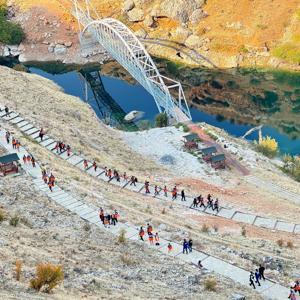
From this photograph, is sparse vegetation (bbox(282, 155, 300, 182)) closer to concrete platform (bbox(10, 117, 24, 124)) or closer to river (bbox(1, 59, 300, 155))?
river (bbox(1, 59, 300, 155))

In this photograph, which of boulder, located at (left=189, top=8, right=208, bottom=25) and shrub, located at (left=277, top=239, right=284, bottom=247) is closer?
shrub, located at (left=277, top=239, right=284, bottom=247)

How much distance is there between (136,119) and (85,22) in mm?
43837

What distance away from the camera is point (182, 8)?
4993 inches

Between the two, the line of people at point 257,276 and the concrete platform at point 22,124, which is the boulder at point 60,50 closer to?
the concrete platform at point 22,124

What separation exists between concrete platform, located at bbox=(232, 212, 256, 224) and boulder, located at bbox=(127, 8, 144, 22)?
9058 cm

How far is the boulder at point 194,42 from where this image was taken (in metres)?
120

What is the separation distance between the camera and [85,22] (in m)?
126

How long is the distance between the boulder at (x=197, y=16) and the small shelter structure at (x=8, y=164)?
84.6 m

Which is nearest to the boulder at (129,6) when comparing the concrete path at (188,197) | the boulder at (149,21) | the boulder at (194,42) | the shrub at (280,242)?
the boulder at (149,21)

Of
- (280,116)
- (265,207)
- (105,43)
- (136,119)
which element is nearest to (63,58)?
(105,43)

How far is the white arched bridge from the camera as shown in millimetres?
83250

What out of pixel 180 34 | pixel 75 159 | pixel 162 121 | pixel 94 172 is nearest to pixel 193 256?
pixel 94 172

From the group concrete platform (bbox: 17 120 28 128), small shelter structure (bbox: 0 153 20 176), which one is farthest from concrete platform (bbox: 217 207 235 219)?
concrete platform (bbox: 17 120 28 128)

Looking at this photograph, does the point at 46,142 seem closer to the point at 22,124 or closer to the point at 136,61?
the point at 22,124
